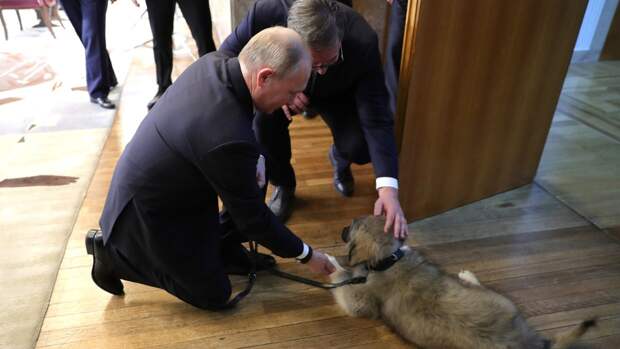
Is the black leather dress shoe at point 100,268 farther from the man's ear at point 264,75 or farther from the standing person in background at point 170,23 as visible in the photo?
the standing person in background at point 170,23

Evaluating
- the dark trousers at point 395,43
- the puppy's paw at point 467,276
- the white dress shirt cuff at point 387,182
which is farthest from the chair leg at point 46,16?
the puppy's paw at point 467,276

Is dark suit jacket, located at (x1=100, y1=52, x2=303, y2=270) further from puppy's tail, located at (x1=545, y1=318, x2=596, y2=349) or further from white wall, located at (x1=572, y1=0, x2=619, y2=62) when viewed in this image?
white wall, located at (x1=572, y1=0, x2=619, y2=62)

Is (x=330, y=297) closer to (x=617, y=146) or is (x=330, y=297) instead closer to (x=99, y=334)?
(x=99, y=334)

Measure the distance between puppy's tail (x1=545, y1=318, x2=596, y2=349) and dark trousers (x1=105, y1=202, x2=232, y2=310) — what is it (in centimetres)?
99

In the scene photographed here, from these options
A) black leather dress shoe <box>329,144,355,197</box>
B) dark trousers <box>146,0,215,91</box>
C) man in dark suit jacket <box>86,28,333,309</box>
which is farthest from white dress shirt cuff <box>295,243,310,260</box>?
dark trousers <box>146,0,215,91</box>

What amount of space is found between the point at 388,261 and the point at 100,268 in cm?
94

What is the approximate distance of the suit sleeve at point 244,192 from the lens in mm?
1090

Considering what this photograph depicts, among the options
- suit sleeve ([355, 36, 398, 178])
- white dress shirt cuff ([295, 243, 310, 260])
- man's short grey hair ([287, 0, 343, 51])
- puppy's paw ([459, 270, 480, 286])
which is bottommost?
puppy's paw ([459, 270, 480, 286])

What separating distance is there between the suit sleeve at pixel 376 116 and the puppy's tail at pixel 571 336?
69cm

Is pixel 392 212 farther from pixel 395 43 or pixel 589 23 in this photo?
pixel 589 23

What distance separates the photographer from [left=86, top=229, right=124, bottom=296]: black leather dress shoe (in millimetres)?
1477

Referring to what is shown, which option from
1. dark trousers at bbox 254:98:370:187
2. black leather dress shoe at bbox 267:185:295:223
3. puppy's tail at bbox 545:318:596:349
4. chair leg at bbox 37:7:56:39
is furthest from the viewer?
chair leg at bbox 37:7:56:39

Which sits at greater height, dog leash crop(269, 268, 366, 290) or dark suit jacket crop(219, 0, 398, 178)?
dark suit jacket crop(219, 0, 398, 178)

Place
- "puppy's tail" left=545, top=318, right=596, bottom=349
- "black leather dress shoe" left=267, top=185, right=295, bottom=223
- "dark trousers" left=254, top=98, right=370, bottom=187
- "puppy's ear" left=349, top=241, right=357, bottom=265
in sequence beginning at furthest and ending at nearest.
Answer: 1. "black leather dress shoe" left=267, top=185, right=295, bottom=223
2. "dark trousers" left=254, top=98, right=370, bottom=187
3. "puppy's ear" left=349, top=241, right=357, bottom=265
4. "puppy's tail" left=545, top=318, right=596, bottom=349
